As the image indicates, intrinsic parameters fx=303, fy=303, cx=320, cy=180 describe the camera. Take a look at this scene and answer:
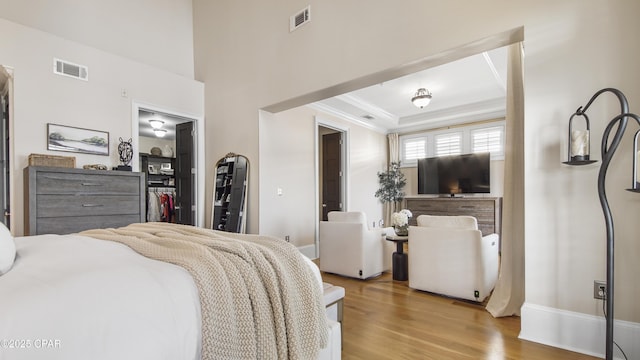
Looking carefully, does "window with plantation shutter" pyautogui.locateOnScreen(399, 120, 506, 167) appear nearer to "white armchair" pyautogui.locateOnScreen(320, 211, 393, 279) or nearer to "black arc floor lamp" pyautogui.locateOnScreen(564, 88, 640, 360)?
"white armchair" pyautogui.locateOnScreen(320, 211, 393, 279)

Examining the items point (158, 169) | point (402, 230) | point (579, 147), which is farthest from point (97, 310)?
point (158, 169)

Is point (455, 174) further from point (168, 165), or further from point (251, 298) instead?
point (168, 165)

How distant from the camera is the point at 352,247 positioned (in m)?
3.84

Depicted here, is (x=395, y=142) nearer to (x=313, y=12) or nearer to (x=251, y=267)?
(x=313, y=12)

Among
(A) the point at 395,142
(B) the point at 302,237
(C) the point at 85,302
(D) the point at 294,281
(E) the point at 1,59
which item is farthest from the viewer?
(A) the point at 395,142

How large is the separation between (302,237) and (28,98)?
390cm

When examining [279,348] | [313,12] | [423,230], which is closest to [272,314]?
[279,348]

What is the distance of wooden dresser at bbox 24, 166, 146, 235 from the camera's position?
3.03 meters

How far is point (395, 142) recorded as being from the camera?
7.46m

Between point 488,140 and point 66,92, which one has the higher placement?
point 66,92

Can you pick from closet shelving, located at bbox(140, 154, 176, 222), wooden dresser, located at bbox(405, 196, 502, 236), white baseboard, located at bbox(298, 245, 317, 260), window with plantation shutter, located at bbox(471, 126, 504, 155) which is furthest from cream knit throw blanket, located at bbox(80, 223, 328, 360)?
window with plantation shutter, located at bbox(471, 126, 504, 155)

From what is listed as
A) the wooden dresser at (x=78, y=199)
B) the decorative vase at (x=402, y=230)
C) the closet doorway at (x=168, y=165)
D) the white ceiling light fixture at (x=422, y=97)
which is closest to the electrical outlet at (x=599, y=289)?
the decorative vase at (x=402, y=230)

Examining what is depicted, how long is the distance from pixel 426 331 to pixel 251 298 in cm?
184

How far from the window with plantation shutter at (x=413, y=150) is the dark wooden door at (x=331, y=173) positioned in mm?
1885
